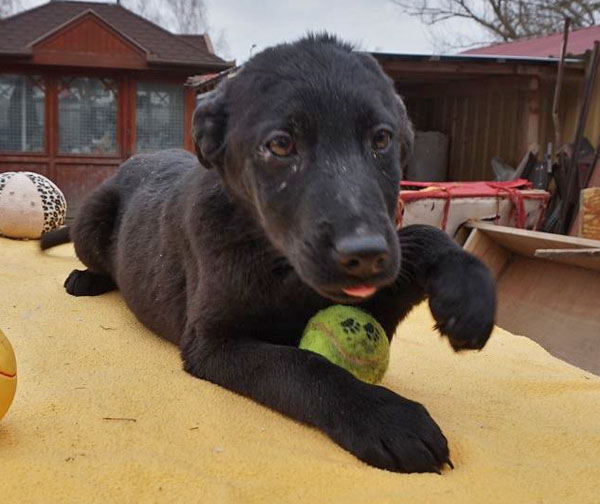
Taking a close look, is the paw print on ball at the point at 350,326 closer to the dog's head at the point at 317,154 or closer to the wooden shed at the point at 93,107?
the dog's head at the point at 317,154

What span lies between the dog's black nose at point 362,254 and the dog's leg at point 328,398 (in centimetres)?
36

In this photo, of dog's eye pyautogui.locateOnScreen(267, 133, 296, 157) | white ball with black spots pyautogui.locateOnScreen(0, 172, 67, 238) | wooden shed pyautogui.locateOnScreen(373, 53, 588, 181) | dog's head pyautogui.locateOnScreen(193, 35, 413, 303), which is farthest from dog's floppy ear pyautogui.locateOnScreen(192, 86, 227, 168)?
wooden shed pyautogui.locateOnScreen(373, 53, 588, 181)

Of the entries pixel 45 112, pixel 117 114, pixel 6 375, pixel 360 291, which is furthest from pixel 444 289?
pixel 45 112

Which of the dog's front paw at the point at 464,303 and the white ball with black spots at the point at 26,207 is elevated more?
the dog's front paw at the point at 464,303

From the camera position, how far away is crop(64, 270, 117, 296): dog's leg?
4238 millimetres

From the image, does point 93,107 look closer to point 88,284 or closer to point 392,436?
point 88,284

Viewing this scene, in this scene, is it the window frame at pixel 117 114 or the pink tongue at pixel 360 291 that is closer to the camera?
the pink tongue at pixel 360 291

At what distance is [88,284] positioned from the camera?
4.27m

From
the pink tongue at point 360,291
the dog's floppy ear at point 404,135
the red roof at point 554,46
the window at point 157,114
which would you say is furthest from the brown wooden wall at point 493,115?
the pink tongue at point 360,291

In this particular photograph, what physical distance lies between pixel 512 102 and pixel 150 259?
8.20 metres

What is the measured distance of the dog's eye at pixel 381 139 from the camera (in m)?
2.25

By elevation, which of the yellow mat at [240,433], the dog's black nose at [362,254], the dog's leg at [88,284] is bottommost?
the dog's leg at [88,284]

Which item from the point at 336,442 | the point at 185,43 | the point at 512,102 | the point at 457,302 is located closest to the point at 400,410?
the point at 336,442

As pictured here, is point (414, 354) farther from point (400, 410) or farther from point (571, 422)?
point (400, 410)
